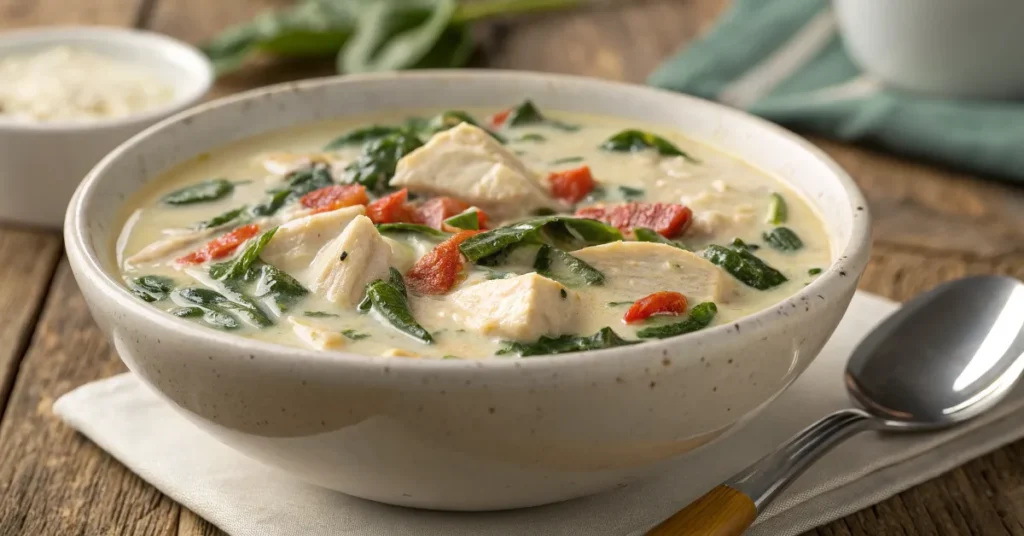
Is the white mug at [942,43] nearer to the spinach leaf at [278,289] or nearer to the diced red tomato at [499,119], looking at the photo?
the diced red tomato at [499,119]

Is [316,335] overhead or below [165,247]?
overhead

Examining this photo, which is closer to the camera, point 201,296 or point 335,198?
point 201,296

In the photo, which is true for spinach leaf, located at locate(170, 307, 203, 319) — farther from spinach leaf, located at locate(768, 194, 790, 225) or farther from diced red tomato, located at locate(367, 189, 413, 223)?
spinach leaf, located at locate(768, 194, 790, 225)

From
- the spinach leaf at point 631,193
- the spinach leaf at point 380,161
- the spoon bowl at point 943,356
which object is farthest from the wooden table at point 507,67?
the spinach leaf at point 631,193

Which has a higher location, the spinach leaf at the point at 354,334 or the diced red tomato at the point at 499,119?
the spinach leaf at the point at 354,334

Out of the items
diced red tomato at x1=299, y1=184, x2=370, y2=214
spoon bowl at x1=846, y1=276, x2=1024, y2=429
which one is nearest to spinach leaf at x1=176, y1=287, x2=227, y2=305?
diced red tomato at x1=299, y1=184, x2=370, y2=214

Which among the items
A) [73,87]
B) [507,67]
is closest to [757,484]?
[73,87]

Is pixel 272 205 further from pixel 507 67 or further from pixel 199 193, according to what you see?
pixel 507 67
